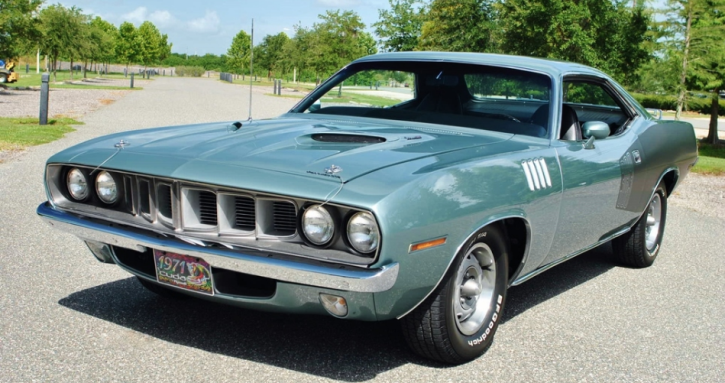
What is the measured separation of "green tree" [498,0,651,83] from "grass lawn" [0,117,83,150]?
11697 mm

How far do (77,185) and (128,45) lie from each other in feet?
276

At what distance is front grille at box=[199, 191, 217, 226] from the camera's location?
3279 mm

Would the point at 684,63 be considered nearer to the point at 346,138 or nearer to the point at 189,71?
the point at 346,138

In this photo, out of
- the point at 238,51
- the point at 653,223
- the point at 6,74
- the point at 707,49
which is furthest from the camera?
the point at 238,51

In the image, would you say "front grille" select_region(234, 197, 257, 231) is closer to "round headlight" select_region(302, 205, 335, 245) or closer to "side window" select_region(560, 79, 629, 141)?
"round headlight" select_region(302, 205, 335, 245)

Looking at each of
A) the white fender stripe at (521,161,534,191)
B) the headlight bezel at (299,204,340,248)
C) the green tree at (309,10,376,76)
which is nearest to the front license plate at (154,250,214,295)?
the headlight bezel at (299,204,340,248)

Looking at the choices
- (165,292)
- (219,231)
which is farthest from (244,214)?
(165,292)

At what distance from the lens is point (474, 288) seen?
11.5ft

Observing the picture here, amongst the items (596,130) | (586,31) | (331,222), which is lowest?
(331,222)

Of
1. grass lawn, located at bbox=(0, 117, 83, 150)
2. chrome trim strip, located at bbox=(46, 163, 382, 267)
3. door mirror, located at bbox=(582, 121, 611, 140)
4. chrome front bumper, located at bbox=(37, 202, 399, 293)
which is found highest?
door mirror, located at bbox=(582, 121, 611, 140)

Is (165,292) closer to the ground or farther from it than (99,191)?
closer to the ground

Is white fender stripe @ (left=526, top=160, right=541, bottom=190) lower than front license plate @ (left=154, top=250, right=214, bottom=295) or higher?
higher

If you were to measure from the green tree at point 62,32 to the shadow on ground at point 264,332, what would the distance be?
4097 centimetres

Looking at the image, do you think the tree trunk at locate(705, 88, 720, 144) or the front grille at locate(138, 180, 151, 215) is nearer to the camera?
the front grille at locate(138, 180, 151, 215)
